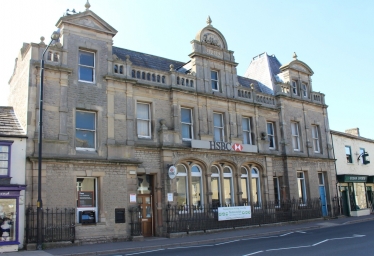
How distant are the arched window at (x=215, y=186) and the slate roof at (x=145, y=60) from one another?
7.10 metres

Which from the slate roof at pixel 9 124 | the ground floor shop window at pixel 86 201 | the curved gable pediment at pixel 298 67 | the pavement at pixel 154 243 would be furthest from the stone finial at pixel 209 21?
the slate roof at pixel 9 124

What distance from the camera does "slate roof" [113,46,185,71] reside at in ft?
75.3

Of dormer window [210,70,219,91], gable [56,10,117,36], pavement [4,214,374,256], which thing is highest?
gable [56,10,117,36]

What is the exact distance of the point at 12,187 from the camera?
15727 mm

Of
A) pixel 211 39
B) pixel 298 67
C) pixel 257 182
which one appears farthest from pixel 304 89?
pixel 211 39

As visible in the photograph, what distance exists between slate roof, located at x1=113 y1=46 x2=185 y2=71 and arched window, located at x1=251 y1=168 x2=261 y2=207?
8632mm

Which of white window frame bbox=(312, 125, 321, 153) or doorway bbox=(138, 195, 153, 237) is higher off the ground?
white window frame bbox=(312, 125, 321, 153)

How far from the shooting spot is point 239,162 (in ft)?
78.5

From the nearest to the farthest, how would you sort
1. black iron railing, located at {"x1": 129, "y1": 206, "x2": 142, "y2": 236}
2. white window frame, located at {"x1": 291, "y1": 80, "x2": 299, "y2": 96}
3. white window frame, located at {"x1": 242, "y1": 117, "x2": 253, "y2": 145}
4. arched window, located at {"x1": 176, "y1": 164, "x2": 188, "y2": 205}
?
1. black iron railing, located at {"x1": 129, "y1": 206, "x2": 142, "y2": 236}
2. arched window, located at {"x1": 176, "y1": 164, "x2": 188, "y2": 205}
3. white window frame, located at {"x1": 242, "y1": 117, "x2": 253, "y2": 145}
4. white window frame, located at {"x1": 291, "y1": 80, "x2": 299, "y2": 96}

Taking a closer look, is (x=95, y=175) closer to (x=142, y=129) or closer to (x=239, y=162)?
(x=142, y=129)

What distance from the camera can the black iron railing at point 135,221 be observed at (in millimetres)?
18766

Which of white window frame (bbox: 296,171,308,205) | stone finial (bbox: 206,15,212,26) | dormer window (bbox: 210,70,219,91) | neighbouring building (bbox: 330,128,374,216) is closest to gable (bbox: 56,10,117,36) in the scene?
dormer window (bbox: 210,70,219,91)

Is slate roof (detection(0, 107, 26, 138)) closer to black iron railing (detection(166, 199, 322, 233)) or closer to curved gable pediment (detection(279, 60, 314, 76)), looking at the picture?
black iron railing (detection(166, 199, 322, 233))

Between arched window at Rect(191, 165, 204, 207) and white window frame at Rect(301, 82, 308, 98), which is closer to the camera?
arched window at Rect(191, 165, 204, 207)
